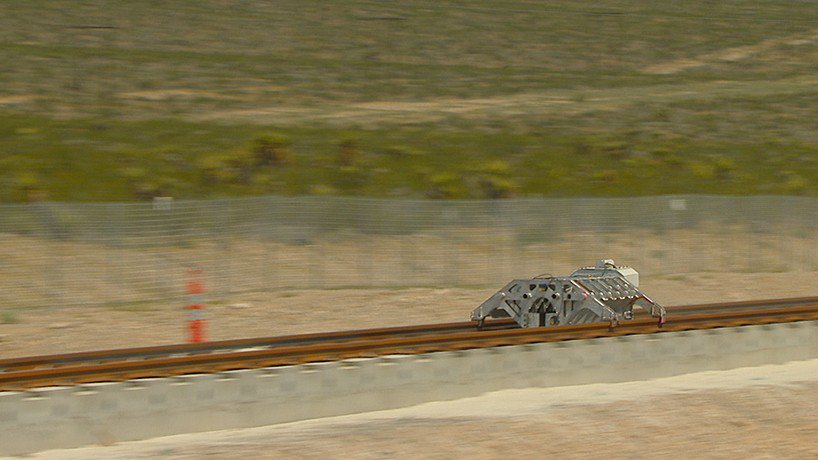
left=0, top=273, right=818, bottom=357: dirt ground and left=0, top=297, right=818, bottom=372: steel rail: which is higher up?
left=0, top=297, right=818, bottom=372: steel rail

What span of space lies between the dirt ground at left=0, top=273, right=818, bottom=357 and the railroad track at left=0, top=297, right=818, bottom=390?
4242mm

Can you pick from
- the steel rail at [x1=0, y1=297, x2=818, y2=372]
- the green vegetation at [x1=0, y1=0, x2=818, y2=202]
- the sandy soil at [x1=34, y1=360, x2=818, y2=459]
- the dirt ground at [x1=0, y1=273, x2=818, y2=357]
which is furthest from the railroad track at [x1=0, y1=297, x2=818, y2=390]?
the green vegetation at [x1=0, y1=0, x2=818, y2=202]

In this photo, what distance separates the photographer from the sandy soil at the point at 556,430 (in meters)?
12.3

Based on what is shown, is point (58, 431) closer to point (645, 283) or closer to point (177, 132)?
point (645, 283)

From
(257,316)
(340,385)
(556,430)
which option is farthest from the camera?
(257,316)

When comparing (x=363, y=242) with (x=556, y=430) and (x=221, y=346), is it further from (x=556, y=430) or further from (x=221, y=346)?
(x=556, y=430)

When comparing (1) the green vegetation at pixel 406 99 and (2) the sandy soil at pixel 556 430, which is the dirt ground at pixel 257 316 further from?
(1) the green vegetation at pixel 406 99

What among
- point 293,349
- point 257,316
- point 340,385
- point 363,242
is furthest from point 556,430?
point 363,242

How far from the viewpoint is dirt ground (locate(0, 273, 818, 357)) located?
69.8ft

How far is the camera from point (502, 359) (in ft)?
51.2

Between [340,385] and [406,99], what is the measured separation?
41.4 m

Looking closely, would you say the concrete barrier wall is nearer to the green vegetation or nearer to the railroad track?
the railroad track

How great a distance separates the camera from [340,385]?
14.2m

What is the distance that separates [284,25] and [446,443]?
2248 inches
